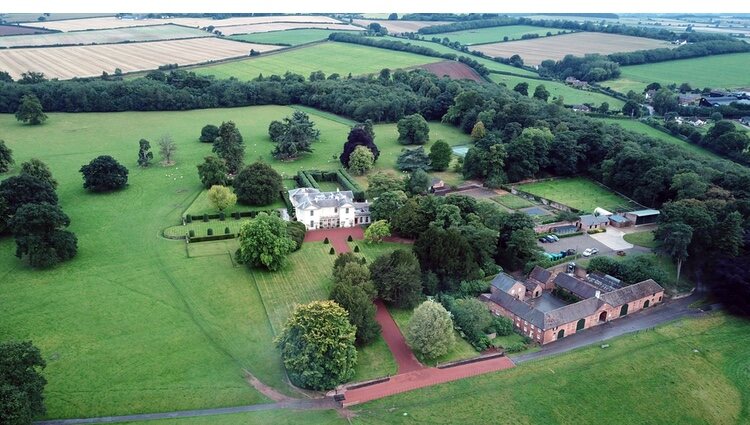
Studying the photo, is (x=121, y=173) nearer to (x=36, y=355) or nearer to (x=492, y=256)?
(x=36, y=355)

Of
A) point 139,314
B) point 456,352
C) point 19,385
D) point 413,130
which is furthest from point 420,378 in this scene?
point 413,130

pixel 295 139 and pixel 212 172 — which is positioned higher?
pixel 212 172

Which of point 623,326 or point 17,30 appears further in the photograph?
point 17,30

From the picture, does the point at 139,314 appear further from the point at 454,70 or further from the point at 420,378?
the point at 454,70

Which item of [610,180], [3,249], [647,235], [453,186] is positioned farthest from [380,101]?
[3,249]

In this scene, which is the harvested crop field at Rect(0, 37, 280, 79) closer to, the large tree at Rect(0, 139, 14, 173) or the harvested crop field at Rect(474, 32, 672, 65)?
the large tree at Rect(0, 139, 14, 173)

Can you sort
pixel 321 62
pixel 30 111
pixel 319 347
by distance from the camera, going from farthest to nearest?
pixel 321 62, pixel 30 111, pixel 319 347

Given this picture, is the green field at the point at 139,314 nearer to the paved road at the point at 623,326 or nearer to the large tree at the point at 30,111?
the paved road at the point at 623,326
